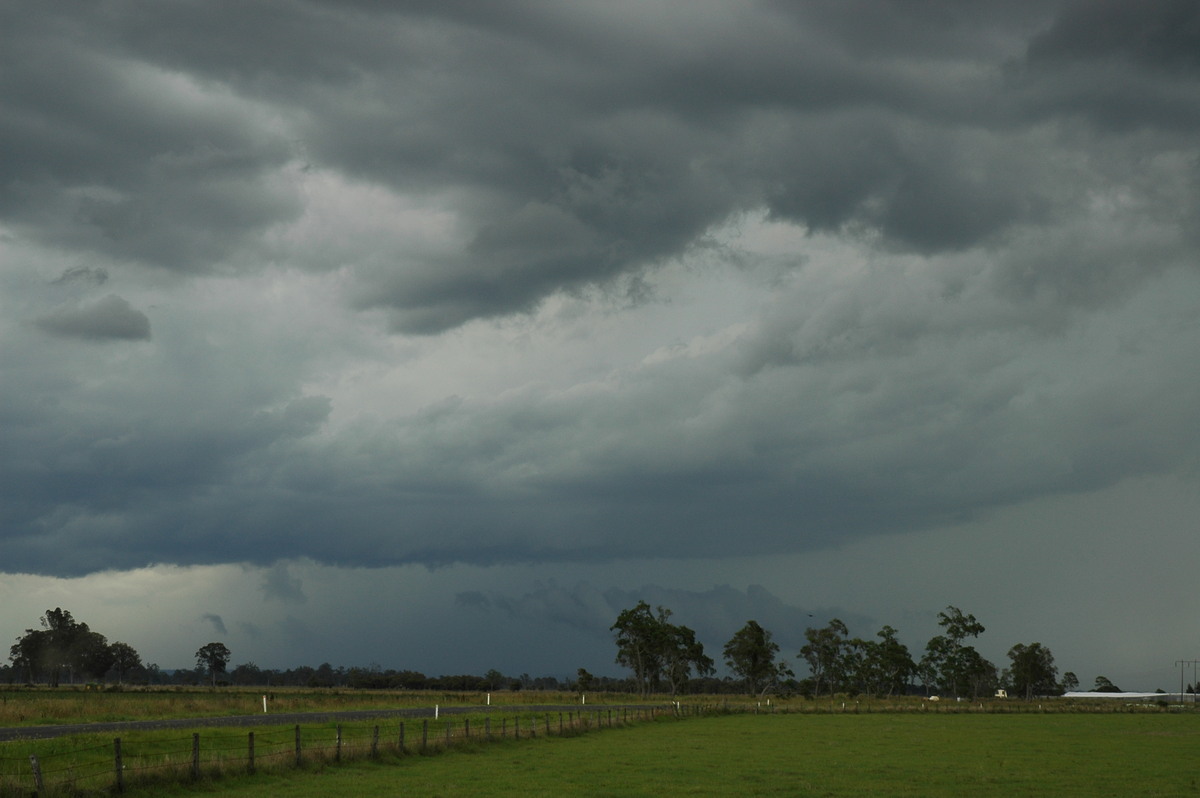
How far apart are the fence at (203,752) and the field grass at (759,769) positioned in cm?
70

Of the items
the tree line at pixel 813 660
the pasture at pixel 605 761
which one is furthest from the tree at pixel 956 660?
the pasture at pixel 605 761

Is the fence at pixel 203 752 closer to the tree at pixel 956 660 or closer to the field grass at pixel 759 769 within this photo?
the field grass at pixel 759 769

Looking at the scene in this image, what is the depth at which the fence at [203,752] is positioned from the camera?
2861 centimetres

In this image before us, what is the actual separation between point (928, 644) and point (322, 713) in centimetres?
14853

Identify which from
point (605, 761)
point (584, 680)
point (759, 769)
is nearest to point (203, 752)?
point (605, 761)

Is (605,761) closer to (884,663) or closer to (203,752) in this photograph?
(203,752)

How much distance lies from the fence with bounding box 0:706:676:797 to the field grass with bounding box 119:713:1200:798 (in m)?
0.70

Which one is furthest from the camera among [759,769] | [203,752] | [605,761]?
[605,761]

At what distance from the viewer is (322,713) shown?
233 ft

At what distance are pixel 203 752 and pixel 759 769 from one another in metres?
21.6

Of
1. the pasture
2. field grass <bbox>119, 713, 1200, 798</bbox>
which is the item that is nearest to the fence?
the pasture

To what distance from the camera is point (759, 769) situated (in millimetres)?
43375

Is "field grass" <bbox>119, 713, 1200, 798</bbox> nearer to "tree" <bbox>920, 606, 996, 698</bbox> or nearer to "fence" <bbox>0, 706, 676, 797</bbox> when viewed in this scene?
"fence" <bbox>0, 706, 676, 797</bbox>

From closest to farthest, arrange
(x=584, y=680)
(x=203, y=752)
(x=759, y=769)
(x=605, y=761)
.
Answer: (x=203, y=752) < (x=759, y=769) < (x=605, y=761) < (x=584, y=680)
